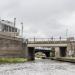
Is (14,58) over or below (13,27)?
below

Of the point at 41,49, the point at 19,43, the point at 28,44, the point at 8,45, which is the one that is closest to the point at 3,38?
the point at 8,45

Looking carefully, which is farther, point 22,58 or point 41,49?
point 41,49

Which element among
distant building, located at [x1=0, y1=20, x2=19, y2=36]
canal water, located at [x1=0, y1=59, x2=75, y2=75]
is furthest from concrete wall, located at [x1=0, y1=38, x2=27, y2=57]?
canal water, located at [x1=0, y1=59, x2=75, y2=75]

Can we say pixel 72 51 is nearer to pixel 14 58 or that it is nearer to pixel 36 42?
pixel 36 42

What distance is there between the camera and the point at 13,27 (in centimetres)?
12075

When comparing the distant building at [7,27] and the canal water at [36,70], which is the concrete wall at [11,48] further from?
the canal water at [36,70]

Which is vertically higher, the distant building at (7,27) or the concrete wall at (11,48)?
the distant building at (7,27)

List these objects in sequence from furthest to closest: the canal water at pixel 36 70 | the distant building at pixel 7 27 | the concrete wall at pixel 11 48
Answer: the distant building at pixel 7 27 < the concrete wall at pixel 11 48 < the canal water at pixel 36 70

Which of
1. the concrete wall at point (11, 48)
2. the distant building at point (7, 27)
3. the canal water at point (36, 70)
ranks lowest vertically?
the canal water at point (36, 70)

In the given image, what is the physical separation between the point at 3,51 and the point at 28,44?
21.6 meters

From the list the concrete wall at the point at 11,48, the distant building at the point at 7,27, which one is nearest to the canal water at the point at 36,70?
the concrete wall at the point at 11,48

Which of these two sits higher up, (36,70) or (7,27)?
(7,27)

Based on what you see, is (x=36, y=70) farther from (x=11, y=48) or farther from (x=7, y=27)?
(x=7, y=27)

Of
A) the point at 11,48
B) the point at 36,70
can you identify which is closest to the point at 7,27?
the point at 11,48
